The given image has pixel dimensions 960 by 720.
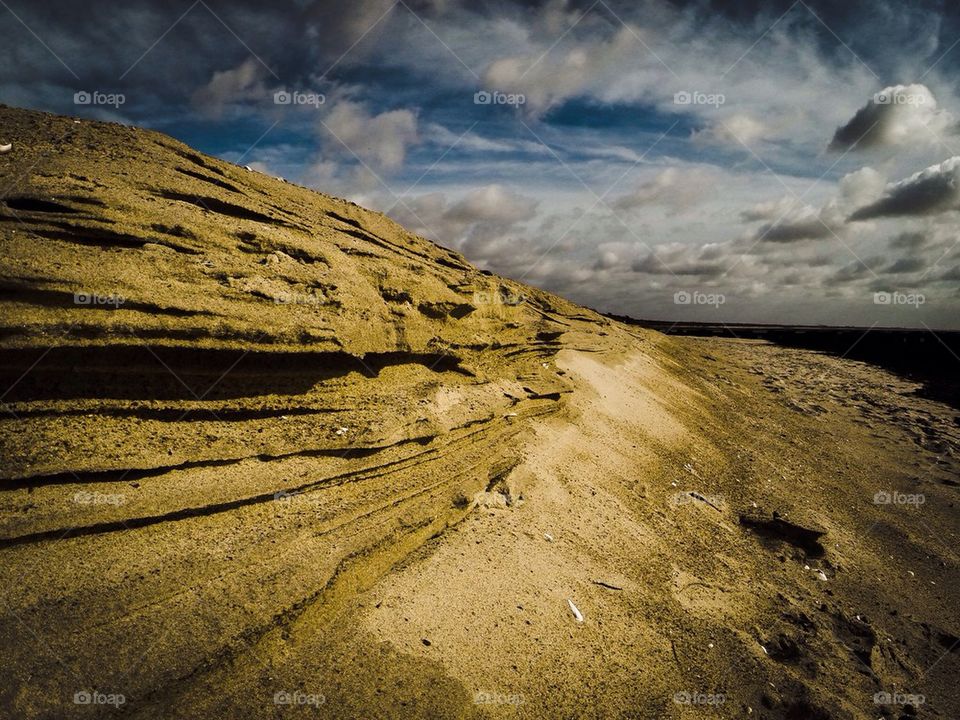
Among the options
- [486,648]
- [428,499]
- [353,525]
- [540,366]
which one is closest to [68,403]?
[353,525]

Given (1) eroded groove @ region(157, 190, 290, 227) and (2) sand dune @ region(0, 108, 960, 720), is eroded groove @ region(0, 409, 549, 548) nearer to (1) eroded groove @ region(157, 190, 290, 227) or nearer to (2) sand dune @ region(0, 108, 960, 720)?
(2) sand dune @ region(0, 108, 960, 720)

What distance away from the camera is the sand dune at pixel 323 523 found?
3938 mm

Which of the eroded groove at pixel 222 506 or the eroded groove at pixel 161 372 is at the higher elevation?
the eroded groove at pixel 161 372

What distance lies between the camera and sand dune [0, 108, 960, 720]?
3938 millimetres

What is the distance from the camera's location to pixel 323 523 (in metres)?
5.20

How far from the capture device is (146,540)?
14.3 ft

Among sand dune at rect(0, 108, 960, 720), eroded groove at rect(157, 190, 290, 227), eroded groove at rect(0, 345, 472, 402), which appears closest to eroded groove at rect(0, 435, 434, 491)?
sand dune at rect(0, 108, 960, 720)

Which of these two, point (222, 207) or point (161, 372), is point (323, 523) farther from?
point (222, 207)

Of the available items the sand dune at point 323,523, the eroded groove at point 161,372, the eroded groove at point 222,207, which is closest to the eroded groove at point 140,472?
the sand dune at point 323,523

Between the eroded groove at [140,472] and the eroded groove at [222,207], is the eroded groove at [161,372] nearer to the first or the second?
the eroded groove at [140,472]

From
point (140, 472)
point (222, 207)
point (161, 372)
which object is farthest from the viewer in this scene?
point (222, 207)

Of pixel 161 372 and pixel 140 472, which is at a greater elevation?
pixel 161 372

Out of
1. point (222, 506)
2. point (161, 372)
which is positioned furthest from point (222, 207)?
point (222, 506)

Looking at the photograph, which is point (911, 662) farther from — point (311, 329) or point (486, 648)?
point (311, 329)
